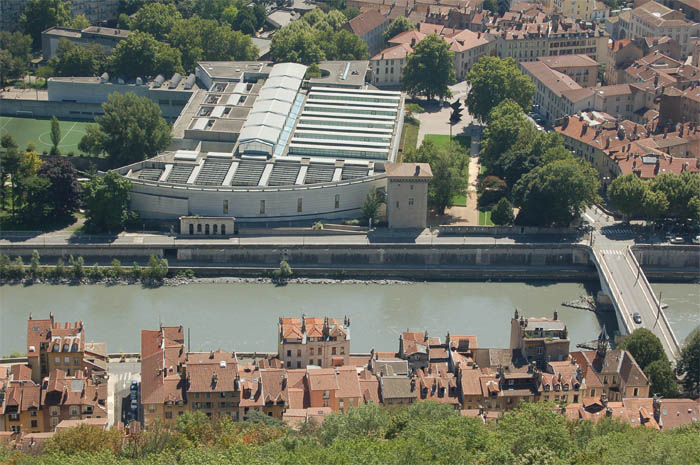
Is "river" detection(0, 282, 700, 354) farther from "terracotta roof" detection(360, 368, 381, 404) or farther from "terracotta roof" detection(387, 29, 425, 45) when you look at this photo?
"terracotta roof" detection(387, 29, 425, 45)

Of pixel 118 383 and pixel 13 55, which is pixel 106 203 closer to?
pixel 118 383

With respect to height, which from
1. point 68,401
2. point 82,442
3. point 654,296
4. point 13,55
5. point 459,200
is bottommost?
point 82,442

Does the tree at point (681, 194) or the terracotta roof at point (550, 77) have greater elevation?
the terracotta roof at point (550, 77)

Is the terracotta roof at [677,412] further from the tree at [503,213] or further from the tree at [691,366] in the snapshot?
the tree at [503,213]

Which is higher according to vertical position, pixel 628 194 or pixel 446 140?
pixel 446 140

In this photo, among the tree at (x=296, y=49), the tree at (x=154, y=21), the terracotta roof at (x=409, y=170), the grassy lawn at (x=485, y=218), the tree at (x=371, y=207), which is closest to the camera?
the terracotta roof at (x=409, y=170)

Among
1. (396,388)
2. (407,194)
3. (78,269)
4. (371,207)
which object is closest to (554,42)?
(407,194)

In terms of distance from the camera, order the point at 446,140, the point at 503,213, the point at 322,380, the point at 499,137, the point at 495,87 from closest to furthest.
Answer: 1. the point at 322,380
2. the point at 503,213
3. the point at 499,137
4. the point at 446,140
5. the point at 495,87

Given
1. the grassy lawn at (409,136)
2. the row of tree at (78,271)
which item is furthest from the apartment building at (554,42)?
the row of tree at (78,271)
